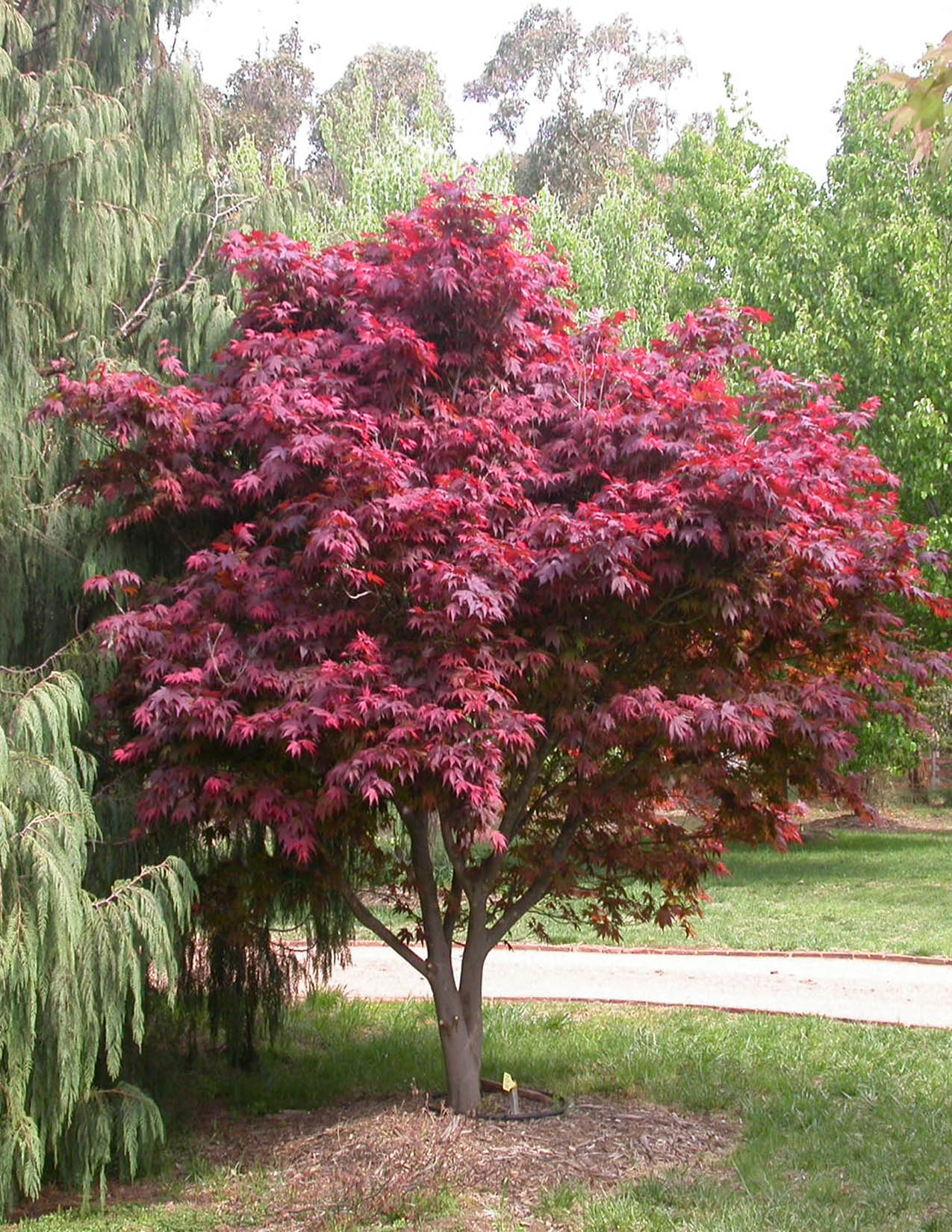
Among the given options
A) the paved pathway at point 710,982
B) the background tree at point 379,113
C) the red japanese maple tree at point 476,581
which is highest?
the background tree at point 379,113

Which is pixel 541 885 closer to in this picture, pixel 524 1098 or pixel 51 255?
pixel 524 1098

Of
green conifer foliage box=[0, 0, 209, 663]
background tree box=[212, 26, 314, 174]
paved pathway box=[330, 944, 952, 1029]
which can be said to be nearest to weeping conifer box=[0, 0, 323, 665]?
green conifer foliage box=[0, 0, 209, 663]

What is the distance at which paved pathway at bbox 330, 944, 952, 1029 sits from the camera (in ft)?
31.0

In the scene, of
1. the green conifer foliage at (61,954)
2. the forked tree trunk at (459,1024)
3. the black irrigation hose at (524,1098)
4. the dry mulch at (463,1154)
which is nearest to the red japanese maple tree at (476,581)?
the forked tree trunk at (459,1024)

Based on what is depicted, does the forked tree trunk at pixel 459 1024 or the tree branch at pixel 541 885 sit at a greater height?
the tree branch at pixel 541 885

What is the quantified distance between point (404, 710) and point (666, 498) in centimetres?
136

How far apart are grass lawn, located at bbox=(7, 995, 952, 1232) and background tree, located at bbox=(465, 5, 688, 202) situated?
25.4 meters

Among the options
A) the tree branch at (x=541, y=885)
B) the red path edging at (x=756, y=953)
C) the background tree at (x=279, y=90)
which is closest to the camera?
the tree branch at (x=541, y=885)

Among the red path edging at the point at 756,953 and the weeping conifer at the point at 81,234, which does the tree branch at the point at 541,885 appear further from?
the red path edging at the point at 756,953

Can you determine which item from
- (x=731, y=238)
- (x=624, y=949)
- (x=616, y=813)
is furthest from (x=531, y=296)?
(x=731, y=238)

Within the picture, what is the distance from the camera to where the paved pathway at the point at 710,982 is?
31.0 feet

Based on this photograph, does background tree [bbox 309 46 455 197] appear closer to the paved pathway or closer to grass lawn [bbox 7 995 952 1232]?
the paved pathway

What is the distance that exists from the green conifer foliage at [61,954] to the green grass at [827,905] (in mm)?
5319

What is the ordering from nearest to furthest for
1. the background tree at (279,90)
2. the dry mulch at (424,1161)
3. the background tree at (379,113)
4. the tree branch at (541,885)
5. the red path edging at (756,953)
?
the dry mulch at (424,1161)
the tree branch at (541,885)
the red path edging at (756,953)
the background tree at (379,113)
the background tree at (279,90)
